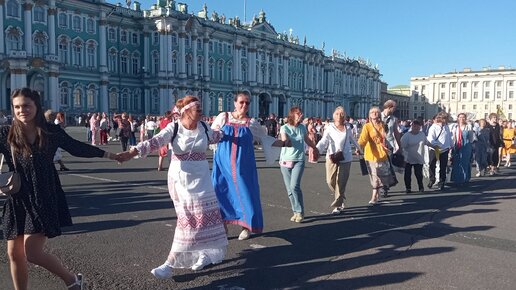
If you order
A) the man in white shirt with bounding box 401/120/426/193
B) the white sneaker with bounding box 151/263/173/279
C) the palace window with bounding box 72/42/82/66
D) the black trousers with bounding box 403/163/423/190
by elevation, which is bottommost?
the white sneaker with bounding box 151/263/173/279

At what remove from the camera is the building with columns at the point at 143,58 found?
42.0m

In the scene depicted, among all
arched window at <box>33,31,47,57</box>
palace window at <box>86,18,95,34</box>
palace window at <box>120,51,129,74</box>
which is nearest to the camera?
arched window at <box>33,31,47,57</box>

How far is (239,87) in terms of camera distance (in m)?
65.6

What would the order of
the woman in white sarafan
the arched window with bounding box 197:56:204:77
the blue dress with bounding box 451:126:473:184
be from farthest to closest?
1. the arched window with bounding box 197:56:204:77
2. the blue dress with bounding box 451:126:473:184
3. the woman in white sarafan

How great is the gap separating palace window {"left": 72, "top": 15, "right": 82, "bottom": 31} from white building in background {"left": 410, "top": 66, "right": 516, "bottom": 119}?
10274 cm

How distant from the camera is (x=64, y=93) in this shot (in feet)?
150

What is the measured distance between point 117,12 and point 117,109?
419 inches

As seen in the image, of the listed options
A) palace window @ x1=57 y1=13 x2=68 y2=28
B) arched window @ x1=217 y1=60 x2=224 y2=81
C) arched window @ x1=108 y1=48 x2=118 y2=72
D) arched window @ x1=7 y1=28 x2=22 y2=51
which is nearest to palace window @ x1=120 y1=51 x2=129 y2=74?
arched window @ x1=108 y1=48 x2=118 y2=72

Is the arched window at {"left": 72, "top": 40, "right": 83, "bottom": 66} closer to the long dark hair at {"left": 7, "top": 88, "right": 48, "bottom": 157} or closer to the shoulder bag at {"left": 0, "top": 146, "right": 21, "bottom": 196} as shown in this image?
the long dark hair at {"left": 7, "top": 88, "right": 48, "bottom": 157}

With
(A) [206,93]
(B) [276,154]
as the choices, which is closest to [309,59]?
(A) [206,93]

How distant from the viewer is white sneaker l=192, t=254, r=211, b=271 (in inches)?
196

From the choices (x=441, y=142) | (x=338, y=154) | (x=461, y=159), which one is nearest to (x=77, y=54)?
(x=461, y=159)

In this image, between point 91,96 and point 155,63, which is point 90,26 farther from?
point 155,63

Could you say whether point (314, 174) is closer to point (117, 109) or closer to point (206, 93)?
point (117, 109)
